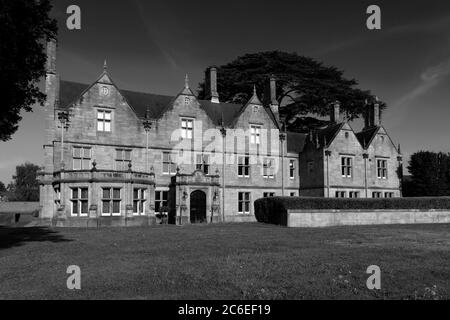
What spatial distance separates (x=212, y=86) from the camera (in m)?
40.4

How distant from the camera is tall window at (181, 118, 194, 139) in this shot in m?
33.7

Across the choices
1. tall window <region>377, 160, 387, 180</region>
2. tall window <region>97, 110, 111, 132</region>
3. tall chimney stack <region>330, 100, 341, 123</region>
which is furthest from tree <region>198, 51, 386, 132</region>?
tall window <region>97, 110, 111, 132</region>

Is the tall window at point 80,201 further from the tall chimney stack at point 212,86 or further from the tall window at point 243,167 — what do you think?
the tall chimney stack at point 212,86

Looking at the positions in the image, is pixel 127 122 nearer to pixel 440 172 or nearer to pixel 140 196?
pixel 140 196

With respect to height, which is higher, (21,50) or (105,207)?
(21,50)

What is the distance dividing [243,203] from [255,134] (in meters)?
6.15

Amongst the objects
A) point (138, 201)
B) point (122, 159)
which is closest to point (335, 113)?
point (122, 159)

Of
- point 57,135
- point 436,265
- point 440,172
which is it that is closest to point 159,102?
point 57,135

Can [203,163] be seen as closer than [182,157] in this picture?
No

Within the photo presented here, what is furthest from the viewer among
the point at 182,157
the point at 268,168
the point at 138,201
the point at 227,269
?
the point at 268,168

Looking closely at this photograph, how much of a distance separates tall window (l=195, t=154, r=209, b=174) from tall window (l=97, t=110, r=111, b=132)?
24.3 ft

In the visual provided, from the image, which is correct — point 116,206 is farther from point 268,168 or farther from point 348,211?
point 348,211

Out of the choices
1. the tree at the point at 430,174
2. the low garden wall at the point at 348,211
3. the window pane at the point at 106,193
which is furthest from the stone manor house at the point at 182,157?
the low garden wall at the point at 348,211

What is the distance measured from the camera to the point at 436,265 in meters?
10.5
